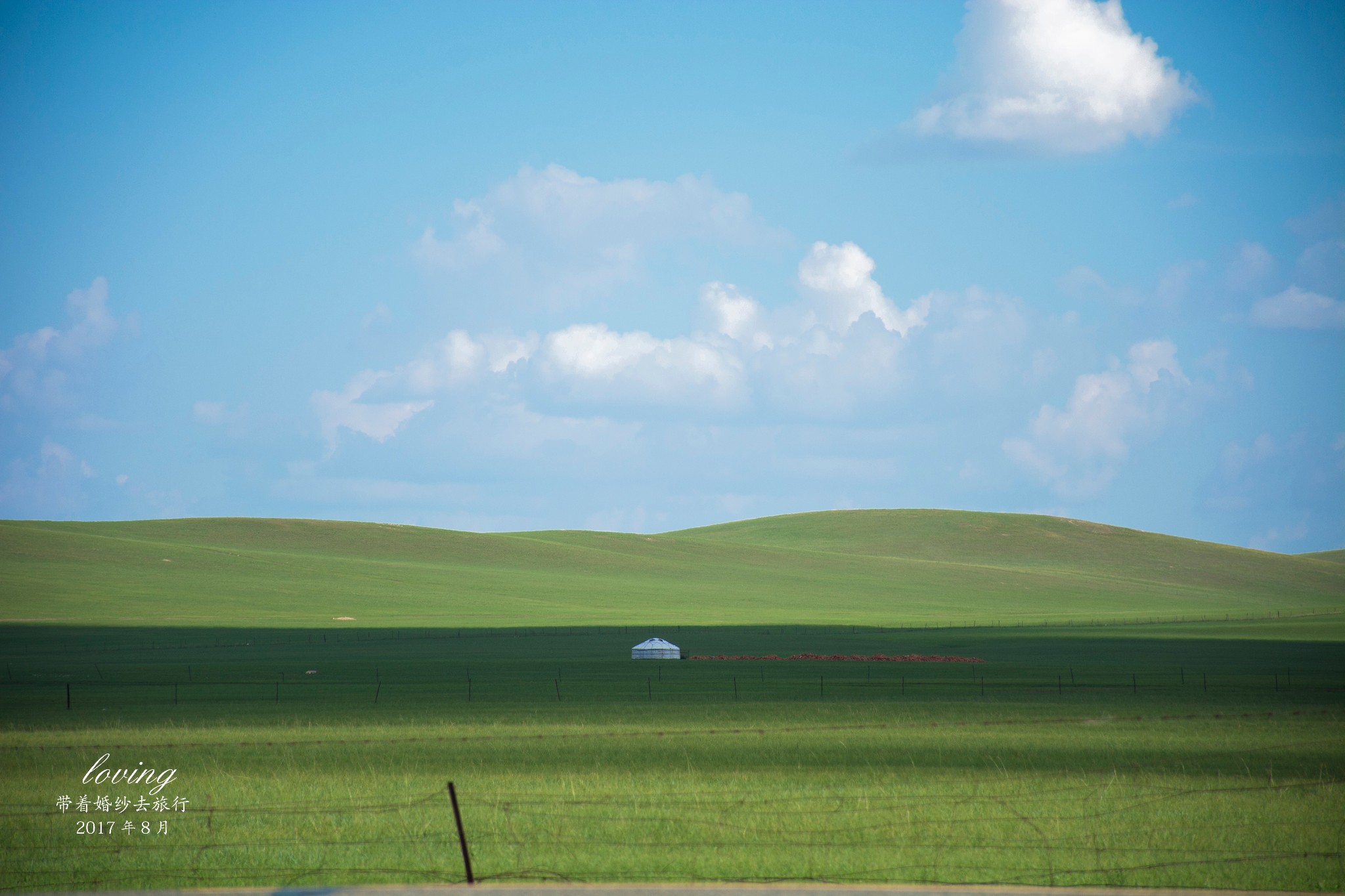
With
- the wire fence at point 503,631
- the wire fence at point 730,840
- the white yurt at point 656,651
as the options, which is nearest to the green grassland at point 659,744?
the wire fence at point 730,840

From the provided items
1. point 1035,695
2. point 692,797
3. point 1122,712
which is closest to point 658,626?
point 1035,695

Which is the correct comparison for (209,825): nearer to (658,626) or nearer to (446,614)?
(658,626)

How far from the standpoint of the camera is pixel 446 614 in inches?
4161

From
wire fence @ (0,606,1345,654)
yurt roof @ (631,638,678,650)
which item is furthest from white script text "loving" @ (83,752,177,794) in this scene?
wire fence @ (0,606,1345,654)

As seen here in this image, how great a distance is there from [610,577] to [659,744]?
374 ft

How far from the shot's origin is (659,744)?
3095 centimetres

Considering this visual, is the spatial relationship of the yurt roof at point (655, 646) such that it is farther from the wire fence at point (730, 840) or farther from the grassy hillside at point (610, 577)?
the wire fence at point (730, 840)

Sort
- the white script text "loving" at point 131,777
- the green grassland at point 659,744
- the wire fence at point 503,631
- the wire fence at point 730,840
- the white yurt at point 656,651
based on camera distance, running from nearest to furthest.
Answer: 1. the wire fence at point 730,840
2. the green grassland at point 659,744
3. the white script text "loving" at point 131,777
4. the white yurt at point 656,651
5. the wire fence at point 503,631

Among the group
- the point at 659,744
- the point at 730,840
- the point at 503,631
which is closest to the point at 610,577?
the point at 503,631

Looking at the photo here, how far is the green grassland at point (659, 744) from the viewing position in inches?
646

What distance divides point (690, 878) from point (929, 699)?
31.2 meters

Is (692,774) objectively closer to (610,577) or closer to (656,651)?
(656,651)

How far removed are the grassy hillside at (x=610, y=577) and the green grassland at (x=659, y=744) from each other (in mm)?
2126

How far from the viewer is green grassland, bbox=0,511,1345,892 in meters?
16.4
